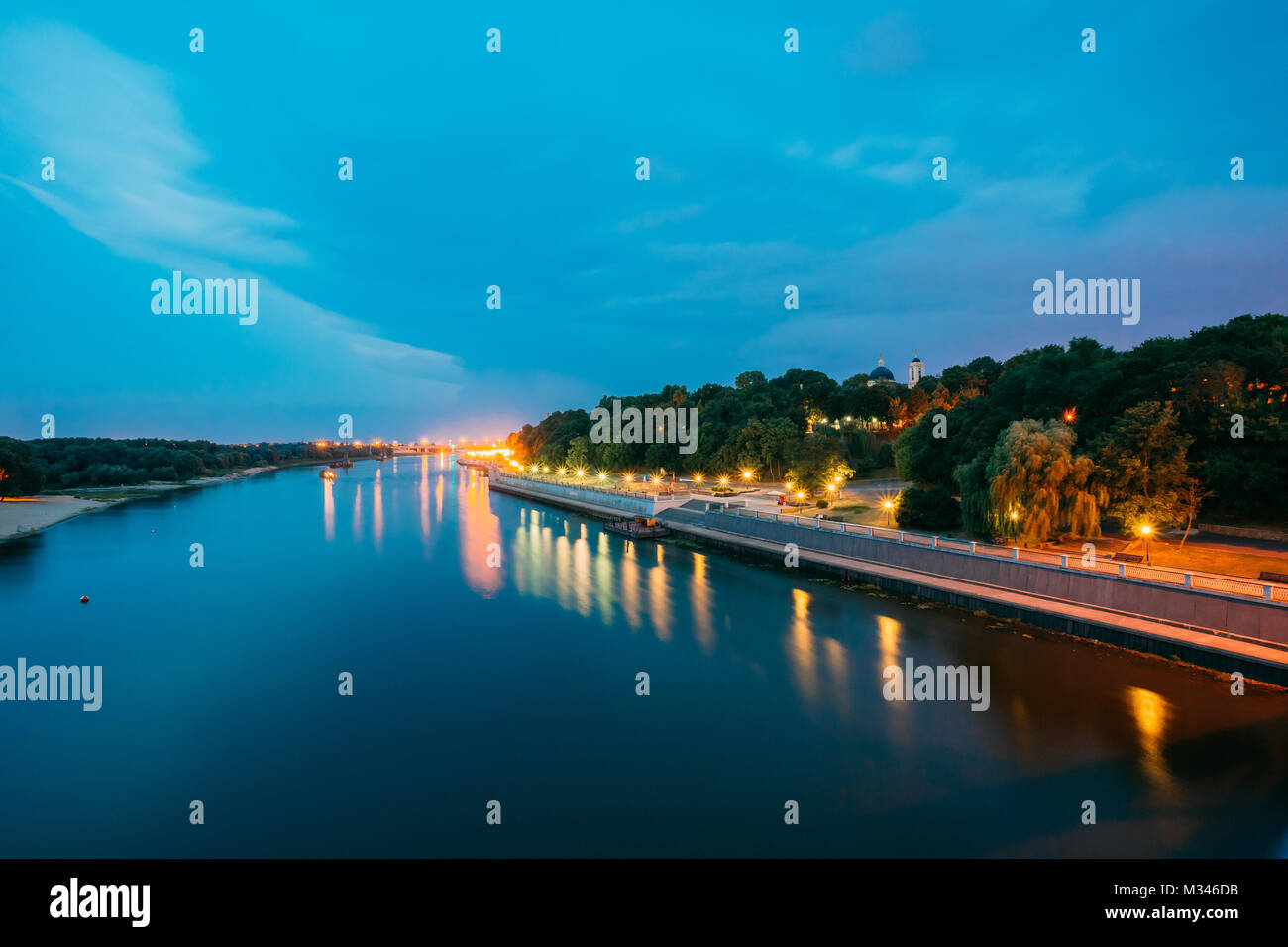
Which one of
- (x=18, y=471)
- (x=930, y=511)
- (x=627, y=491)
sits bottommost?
(x=627, y=491)

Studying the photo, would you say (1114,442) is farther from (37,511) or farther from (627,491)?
(37,511)

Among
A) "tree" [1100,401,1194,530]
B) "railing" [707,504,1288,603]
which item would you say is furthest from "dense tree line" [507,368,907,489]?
"tree" [1100,401,1194,530]

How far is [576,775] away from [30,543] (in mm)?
53934

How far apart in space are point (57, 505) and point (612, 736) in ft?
259

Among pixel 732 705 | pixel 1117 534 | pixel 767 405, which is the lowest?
pixel 732 705

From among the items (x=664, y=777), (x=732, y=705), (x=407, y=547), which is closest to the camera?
(x=664, y=777)

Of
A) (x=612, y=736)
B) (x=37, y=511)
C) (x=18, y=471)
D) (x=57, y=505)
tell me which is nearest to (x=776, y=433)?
(x=612, y=736)

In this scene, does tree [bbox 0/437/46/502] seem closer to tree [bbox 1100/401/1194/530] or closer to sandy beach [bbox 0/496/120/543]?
sandy beach [bbox 0/496/120/543]

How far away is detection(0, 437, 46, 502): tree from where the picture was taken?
62844 millimetres

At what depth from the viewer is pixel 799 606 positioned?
2633 cm

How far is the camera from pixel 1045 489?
81.4ft
